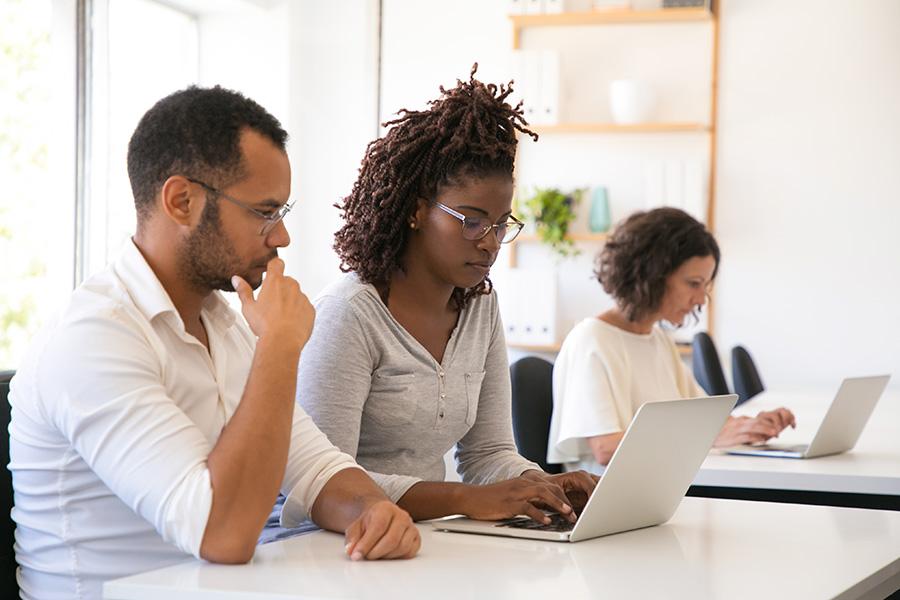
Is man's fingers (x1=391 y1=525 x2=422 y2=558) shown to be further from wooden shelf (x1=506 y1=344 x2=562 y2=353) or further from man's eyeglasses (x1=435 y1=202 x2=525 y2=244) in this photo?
wooden shelf (x1=506 y1=344 x2=562 y2=353)

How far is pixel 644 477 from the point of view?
5.07 ft

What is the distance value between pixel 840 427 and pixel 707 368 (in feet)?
6.00

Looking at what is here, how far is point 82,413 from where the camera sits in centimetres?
134

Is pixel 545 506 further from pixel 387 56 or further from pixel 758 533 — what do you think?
pixel 387 56

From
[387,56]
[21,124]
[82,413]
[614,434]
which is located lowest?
[614,434]

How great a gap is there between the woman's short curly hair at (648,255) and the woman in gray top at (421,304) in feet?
3.20

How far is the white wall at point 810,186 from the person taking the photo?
16.7 ft

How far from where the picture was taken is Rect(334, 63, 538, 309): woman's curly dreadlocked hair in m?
1.97

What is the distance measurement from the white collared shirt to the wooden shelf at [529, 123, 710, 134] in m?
3.75

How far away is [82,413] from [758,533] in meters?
0.95

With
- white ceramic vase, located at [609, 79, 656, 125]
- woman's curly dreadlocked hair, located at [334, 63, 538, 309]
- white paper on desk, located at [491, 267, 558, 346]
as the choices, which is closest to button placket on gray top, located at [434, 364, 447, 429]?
woman's curly dreadlocked hair, located at [334, 63, 538, 309]

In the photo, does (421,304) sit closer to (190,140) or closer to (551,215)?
(190,140)

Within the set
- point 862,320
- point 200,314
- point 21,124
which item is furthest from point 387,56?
point 200,314

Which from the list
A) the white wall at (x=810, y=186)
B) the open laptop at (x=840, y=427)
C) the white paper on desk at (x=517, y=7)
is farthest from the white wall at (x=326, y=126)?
the open laptop at (x=840, y=427)
